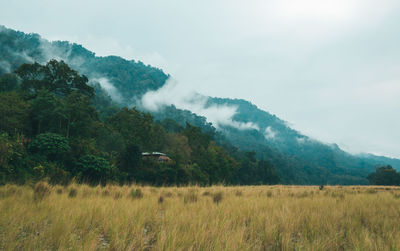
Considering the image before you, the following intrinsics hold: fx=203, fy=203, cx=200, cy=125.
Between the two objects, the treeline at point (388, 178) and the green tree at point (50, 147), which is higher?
the green tree at point (50, 147)

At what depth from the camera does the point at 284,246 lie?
2129 mm

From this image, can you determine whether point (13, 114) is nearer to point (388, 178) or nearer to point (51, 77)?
point (51, 77)

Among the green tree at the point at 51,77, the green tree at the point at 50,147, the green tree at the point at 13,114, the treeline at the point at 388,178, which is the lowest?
the treeline at the point at 388,178

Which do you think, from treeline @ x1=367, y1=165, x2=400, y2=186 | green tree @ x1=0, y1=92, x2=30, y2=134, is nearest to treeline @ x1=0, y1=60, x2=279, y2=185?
green tree @ x1=0, y1=92, x2=30, y2=134

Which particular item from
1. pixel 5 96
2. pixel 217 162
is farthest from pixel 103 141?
pixel 217 162

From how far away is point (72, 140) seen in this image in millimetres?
26312

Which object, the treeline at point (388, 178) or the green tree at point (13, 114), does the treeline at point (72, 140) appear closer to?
the green tree at point (13, 114)

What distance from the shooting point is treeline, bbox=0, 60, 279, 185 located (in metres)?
18.6

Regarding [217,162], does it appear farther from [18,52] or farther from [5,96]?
[18,52]

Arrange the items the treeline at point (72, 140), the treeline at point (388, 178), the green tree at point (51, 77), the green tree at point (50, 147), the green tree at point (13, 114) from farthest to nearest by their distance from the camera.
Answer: the treeline at point (388, 178)
the green tree at point (51, 77)
the green tree at point (13, 114)
the green tree at point (50, 147)
the treeline at point (72, 140)

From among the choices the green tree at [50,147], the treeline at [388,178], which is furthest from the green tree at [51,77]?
the treeline at [388,178]

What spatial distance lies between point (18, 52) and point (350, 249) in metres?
222

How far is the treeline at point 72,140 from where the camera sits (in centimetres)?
1861

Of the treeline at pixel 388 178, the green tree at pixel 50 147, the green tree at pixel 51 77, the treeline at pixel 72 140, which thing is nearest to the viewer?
the treeline at pixel 72 140
